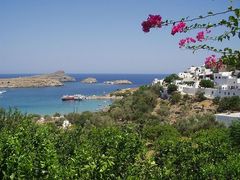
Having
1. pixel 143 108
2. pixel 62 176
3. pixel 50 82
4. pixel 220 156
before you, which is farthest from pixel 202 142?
pixel 50 82

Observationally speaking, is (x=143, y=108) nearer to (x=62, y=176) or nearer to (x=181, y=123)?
(x=181, y=123)

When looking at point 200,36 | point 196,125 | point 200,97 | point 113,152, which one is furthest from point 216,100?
point 200,36

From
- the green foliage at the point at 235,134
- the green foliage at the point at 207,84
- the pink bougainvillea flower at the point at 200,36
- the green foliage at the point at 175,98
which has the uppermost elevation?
the pink bougainvillea flower at the point at 200,36

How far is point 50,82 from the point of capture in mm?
193625

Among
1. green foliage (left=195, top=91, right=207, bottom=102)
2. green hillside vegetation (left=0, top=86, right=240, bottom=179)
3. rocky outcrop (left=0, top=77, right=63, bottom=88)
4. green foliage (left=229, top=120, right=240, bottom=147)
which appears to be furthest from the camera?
rocky outcrop (left=0, top=77, right=63, bottom=88)

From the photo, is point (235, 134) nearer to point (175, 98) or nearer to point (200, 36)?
point (200, 36)

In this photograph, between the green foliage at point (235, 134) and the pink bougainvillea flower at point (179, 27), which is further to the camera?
the green foliage at point (235, 134)

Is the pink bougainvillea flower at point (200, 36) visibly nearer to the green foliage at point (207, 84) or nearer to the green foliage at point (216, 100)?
the green foliage at point (216, 100)

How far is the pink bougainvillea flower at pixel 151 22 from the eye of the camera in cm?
454

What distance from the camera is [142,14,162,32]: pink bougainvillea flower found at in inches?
179

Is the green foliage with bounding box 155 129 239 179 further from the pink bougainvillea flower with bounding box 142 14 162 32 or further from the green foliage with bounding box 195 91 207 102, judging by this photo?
the green foliage with bounding box 195 91 207 102

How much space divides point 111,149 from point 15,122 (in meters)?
12.6

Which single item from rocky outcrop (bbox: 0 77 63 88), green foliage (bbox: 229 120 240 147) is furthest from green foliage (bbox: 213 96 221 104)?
rocky outcrop (bbox: 0 77 63 88)

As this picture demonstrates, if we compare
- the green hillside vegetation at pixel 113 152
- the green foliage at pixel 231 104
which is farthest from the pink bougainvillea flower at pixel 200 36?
the green foliage at pixel 231 104
